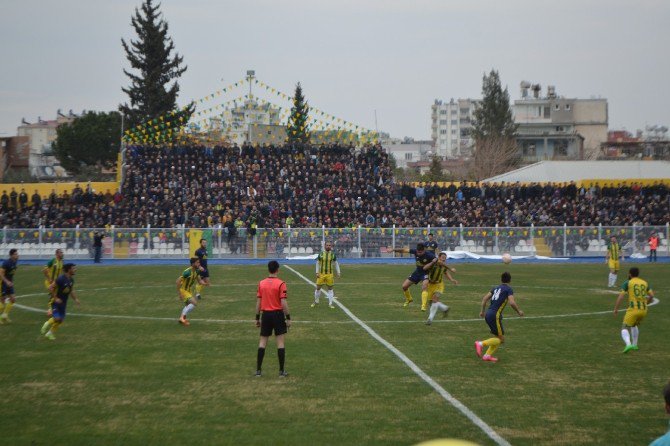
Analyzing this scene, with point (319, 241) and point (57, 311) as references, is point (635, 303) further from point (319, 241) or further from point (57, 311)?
point (319, 241)

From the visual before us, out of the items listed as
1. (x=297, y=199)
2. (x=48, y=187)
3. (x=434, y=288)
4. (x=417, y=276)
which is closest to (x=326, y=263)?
(x=417, y=276)

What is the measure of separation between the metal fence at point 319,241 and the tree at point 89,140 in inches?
2134

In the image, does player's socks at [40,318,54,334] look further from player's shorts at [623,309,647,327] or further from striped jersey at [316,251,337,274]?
player's shorts at [623,309,647,327]

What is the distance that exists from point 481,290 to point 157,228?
26.0 metres

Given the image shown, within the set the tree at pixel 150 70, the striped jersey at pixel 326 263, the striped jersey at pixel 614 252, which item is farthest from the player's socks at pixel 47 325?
the tree at pixel 150 70

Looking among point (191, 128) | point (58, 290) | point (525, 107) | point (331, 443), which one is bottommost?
point (331, 443)

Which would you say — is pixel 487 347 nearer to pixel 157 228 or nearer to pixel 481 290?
pixel 481 290

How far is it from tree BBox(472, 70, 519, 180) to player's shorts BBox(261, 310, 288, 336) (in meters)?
101

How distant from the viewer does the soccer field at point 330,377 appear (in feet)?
38.7

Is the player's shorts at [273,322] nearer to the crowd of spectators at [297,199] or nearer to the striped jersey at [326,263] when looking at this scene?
the striped jersey at [326,263]

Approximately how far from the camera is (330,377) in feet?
51.3

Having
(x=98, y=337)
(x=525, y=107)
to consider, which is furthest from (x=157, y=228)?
(x=525, y=107)

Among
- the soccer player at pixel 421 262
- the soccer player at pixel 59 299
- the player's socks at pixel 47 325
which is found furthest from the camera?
the soccer player at pixel 421 262

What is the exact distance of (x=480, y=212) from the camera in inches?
2292
